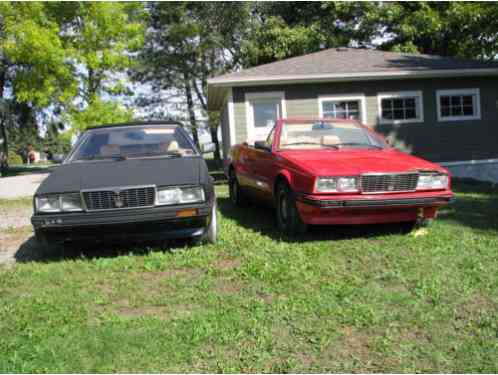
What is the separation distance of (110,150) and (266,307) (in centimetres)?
311

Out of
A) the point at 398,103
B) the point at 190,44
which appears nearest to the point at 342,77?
the point at 398,103

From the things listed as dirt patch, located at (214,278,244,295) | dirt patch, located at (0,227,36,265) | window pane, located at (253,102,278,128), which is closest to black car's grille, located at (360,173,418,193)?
dirt patch, located at (214,278,244,295)

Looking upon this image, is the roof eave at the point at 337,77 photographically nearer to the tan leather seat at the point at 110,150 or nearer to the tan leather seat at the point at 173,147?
the tan leather seat at the point at 173,147

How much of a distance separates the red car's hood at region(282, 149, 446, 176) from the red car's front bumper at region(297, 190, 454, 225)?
268 mm

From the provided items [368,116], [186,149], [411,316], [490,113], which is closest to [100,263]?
[186,149]

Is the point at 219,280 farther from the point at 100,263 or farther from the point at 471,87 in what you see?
the point at 471,87

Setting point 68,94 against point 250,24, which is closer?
point 68,94

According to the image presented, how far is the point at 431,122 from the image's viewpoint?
524 inches

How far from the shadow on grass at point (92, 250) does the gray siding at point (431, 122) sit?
8.48 meters

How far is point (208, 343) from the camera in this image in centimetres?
282

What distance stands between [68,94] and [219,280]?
14.2 m

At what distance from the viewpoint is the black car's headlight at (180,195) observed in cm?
436

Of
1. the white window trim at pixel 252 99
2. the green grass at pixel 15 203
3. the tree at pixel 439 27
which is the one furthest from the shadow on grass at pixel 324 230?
the tree at pixel 439 27

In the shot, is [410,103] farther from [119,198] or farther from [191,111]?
[191,111]
